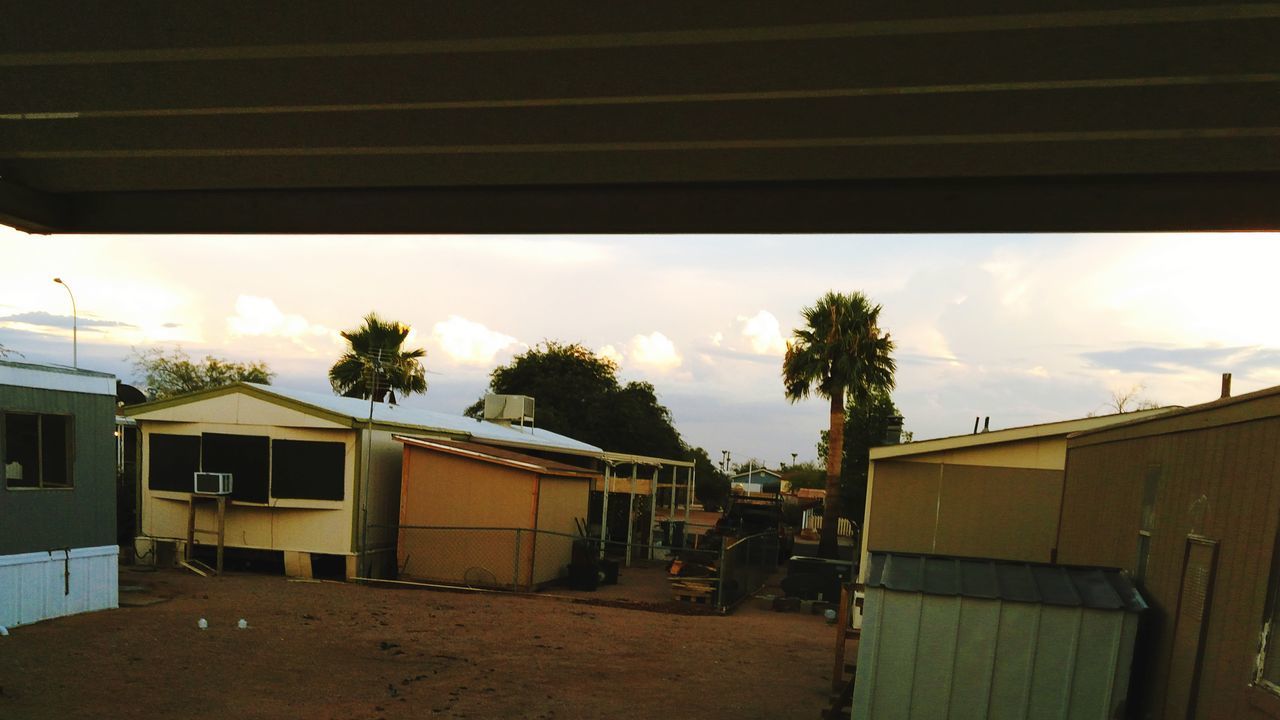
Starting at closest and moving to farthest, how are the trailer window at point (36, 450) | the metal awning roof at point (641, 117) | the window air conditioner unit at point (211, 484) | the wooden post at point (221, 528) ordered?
the metal awning roof at point (641, 117), the trailer window at point (36, 450), the window air conditioner unit at point (211, 484), the wooden post at point (221, 528)

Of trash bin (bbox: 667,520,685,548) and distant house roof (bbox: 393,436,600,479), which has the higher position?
distant house roof (bbox: 393,436,600,479)

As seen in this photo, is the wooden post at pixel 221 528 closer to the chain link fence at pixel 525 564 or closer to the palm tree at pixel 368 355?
the chain link fence at pixel 525 564

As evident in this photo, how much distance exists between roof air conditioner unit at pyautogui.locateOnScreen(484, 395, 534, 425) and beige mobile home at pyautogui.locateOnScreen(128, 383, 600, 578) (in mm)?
8232

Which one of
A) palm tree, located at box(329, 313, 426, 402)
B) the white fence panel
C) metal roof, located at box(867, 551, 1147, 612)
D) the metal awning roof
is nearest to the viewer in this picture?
the metal awning roof

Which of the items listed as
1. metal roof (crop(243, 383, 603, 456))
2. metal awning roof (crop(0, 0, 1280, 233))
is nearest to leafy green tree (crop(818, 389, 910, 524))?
metal roof (crop(243, 383, 603, 456))

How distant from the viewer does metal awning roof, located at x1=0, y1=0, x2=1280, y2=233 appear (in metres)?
2.68

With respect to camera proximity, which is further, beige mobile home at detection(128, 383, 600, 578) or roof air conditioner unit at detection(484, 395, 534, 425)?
roof air conditioner unit at detection(484, 395, 534, 425)

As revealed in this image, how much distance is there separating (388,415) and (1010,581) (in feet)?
52.2

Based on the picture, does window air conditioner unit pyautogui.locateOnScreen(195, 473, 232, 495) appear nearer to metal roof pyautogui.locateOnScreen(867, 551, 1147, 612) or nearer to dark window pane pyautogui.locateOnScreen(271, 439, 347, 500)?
dark window pane pyautogui.locateOnScreen(271, 439, 347, 500)

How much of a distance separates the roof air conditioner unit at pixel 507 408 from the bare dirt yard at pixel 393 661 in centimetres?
1172

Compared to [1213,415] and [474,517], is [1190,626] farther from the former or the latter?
[474,517]

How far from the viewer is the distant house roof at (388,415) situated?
60.3 feet

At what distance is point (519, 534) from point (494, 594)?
122cm

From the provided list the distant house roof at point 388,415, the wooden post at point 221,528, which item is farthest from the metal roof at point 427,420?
the wooden post at point 221,528
